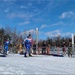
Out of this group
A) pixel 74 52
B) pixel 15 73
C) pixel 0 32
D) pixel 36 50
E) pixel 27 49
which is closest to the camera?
pixel 15 73

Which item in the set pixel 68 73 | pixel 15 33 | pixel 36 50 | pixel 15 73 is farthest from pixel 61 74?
pixel 15 33

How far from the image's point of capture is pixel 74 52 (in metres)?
23.9

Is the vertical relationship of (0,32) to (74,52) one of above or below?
above

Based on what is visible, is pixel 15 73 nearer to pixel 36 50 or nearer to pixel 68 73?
pixel 68 73

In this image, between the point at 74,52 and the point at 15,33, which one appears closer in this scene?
the point at 74,52

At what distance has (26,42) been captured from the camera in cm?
1911

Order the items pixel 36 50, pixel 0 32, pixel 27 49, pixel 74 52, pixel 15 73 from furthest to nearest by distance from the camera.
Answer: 1. pixel 0 32
2. pixel 36 50
3. pixel 74 52
4. pixel 27 49
5. pixel 15 73

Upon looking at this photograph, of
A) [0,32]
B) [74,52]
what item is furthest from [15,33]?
[74,52]

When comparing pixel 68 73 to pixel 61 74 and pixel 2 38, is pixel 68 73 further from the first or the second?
pixel 2 38

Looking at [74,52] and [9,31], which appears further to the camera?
[9,31]

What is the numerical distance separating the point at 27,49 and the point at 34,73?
35.7 feet

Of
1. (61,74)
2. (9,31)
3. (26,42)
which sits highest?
(9,31)

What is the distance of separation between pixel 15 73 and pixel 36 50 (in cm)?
2134

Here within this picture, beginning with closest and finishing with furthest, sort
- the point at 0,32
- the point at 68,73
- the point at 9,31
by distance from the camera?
the point at 68,73
the point at 9,31
the point at 0,32
